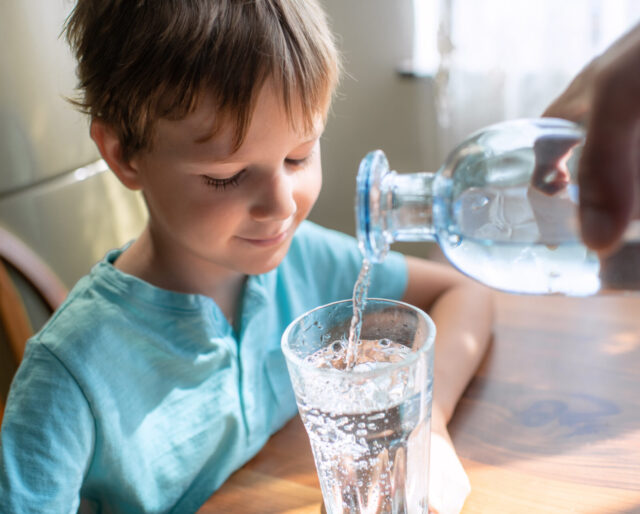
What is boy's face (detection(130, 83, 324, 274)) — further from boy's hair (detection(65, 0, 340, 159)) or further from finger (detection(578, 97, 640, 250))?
finger (detection(578, 97, 640, 250))

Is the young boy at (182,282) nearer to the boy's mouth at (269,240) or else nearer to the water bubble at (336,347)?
the boy's mouth at (269,240)

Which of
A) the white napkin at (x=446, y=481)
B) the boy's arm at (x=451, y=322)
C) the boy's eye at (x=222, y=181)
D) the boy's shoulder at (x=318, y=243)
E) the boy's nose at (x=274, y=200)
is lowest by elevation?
the boy's arm at (x=451, y=322)

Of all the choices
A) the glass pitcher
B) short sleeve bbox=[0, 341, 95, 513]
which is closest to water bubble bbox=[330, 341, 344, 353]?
the glass pitcher

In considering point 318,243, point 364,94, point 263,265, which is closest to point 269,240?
point 263,265

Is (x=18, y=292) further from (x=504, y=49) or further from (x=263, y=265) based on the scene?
(x=504, y=49)

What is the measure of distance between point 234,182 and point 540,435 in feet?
1.43

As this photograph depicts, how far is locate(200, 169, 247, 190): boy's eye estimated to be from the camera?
2.45 ft

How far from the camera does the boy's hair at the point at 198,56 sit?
0.69 m

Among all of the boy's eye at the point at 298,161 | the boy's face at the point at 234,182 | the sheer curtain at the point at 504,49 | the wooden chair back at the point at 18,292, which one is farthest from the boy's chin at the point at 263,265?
the sheer curtain at the point at 504,49

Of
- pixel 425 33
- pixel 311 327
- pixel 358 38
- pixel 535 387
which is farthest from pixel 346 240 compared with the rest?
pixel 425 33

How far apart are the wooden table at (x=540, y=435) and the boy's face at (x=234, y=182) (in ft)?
0.77

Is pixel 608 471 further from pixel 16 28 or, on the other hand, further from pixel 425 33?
pixel 425 33

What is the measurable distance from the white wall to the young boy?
1019mm

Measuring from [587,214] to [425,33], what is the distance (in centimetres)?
168
